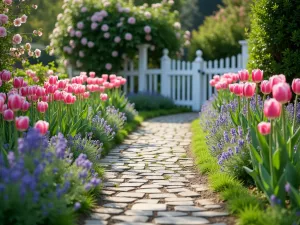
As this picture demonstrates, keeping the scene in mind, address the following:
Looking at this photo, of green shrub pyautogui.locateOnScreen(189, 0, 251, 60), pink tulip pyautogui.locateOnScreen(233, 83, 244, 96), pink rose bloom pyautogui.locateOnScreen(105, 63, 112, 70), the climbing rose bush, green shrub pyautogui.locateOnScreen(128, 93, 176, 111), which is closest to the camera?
pink tulip pyautogui.locateOnScreen(233, 83, 244, 96)

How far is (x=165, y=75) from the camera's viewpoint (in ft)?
47.7

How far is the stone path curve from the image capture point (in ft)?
13.4

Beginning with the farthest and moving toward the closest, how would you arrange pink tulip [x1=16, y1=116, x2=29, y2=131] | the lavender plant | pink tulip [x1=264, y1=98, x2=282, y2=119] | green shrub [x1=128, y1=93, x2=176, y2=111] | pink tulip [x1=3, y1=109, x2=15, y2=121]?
1. green shrub [x1=128, y1=93, x2=176, y2=111]
2. pink tulip [x1=3, y1=109, x2=15, y2=121]
3. pink tulip [x1=16, y1=116, x2=29, y2=131]
4. pink tulip [x1=264, y1=98, x2=282, y2=119]
5. the lavender plant

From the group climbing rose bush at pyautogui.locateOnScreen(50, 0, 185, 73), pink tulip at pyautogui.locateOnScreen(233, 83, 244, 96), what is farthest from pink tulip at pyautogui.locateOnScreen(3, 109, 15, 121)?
climbing rose bush at pyautogui.locateOnScreen(50, 0, 185, 73)

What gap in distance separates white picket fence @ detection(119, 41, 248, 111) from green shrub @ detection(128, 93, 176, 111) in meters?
0.74

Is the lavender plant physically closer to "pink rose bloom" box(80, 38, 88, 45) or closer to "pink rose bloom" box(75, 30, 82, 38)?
"pink rose bloom" box(80, 38, 88, 45)

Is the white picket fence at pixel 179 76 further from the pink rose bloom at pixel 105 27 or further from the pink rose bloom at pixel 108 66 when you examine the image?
the pink rose bloom at pixel 105 27

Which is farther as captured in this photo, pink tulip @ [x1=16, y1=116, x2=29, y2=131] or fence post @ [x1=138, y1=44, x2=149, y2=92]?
fence post @ [x1=138, y1=44, x2=149, y2=92]

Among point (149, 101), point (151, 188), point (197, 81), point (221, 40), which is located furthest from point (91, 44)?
point (151, 188)

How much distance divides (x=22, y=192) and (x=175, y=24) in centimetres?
1202

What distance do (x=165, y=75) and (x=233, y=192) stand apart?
10.2 m

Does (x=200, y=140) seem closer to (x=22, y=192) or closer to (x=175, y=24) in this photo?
(x=22, y=192)

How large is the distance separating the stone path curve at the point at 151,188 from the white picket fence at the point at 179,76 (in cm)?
589

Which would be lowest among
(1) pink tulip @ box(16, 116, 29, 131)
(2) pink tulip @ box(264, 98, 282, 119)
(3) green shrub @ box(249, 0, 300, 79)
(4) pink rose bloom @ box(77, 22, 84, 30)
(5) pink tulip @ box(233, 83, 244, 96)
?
(1) pink tulip @ box(16, 116, 29, 131)
